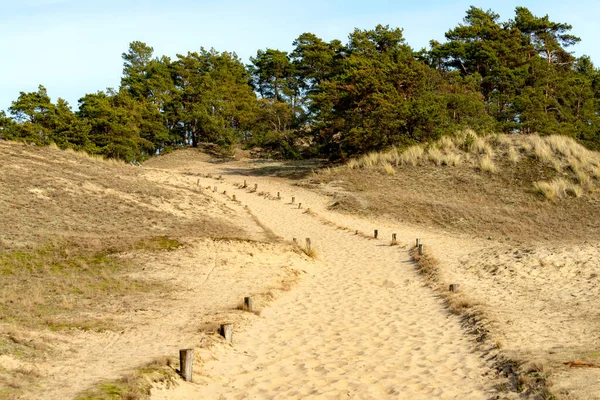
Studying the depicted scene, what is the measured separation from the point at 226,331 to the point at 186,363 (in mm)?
2118

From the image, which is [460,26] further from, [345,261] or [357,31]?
[345,261]

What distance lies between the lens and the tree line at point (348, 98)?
1572 inches

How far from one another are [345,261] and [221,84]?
51.9 metres

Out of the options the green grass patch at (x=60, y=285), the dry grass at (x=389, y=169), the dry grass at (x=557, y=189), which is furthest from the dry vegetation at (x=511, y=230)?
the green grass patch at (x=60, y=285)

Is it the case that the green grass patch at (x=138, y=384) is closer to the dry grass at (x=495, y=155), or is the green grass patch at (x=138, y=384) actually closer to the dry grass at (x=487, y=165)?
the dry grass at (x=495, y=155)

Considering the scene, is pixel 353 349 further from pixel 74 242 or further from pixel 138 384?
pixel 74 242

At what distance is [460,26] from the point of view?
200 feet

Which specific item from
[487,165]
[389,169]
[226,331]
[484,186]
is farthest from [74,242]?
[487,165]

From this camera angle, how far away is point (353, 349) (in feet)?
33.7

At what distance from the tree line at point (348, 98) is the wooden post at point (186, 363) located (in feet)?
Result: 102

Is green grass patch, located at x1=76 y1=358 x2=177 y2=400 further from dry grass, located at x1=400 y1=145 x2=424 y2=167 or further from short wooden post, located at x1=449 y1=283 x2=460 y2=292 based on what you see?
dry grass, located at x1=400 y1=145 x2=424 y2=167

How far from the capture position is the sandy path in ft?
27.0

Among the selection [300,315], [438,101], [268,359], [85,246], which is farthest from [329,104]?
[268,359]

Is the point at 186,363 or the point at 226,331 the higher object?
the point at 186,363
